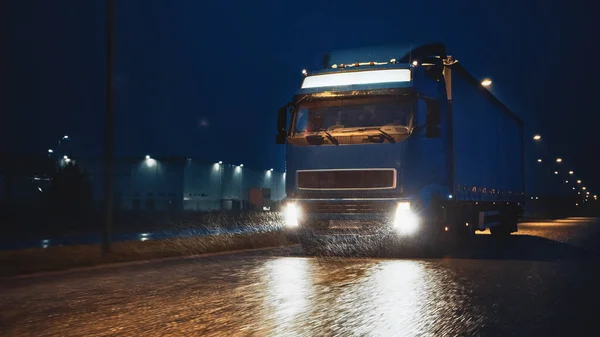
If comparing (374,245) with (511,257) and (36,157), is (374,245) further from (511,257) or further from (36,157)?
(36,157)

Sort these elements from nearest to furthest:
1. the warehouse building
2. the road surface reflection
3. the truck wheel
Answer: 1. the road surface reflection
2. the truck wheel
3. the warehouse building

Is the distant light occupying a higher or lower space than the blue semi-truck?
higher

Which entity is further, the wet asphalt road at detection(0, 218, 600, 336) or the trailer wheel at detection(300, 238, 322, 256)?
the trailer wheel at detection(300, 238, 322, 256)

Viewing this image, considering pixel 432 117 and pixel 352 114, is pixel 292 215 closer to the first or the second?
pixel 352 114

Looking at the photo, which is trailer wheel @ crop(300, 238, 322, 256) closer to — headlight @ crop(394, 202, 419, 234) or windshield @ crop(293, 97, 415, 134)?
headlight @ crop(394, 202, 419, 234)

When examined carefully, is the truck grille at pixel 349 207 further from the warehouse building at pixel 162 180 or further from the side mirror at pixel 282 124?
the warehouse building at pixel 162 180

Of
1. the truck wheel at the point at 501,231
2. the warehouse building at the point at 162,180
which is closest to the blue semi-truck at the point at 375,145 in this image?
the truck wheel at the point at 501,231

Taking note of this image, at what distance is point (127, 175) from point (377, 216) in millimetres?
61941

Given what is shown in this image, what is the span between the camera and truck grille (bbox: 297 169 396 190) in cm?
1430

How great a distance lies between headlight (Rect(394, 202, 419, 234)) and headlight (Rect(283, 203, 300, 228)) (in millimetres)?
2266

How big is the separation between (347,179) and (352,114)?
4.69 ft

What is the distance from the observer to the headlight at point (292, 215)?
49.3 ft

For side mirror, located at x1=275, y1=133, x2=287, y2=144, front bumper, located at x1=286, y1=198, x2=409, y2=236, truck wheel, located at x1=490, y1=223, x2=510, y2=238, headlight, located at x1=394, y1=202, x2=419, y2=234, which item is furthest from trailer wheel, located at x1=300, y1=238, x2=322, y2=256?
truck wheel, located at x1=490, y1=223, x2=510, y2=238

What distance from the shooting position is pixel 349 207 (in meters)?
14.5
